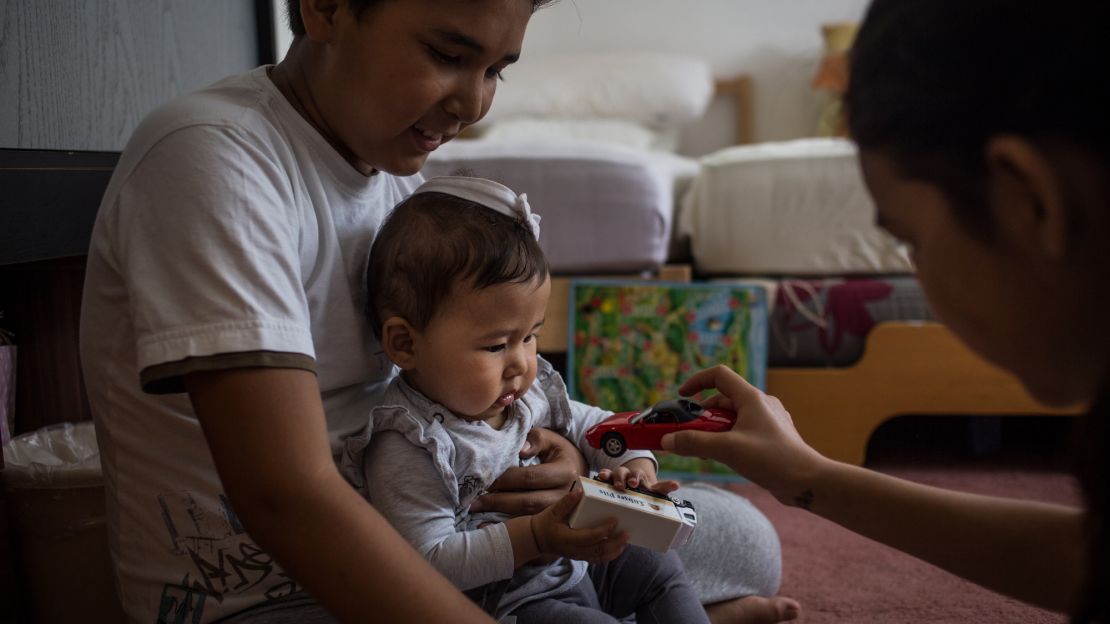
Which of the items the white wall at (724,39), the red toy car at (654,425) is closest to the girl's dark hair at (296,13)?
the red toy car at (654,425)

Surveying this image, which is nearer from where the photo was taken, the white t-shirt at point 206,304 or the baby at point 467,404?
the white t-shirt at point 206,304

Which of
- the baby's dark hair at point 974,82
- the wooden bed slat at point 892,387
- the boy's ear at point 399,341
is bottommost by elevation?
the wooden bed slat at point 892,387

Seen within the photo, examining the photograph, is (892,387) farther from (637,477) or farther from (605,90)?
(605,90)

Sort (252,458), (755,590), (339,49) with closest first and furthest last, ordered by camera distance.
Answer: (252,458) → (339,49) → (755,590)

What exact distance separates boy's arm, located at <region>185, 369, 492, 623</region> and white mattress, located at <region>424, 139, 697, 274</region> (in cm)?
117

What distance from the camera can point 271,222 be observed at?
694 mm

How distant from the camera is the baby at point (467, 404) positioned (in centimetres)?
80

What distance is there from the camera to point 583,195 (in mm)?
1789

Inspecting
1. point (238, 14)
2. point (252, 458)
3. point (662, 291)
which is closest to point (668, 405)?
point (252, 458)

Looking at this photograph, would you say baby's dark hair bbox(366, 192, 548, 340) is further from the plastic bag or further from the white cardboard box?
the plastic bag

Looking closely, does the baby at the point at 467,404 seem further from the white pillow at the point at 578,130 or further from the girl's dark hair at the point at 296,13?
the white pillow at the point at 578,130

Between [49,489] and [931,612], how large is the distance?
1099 mm

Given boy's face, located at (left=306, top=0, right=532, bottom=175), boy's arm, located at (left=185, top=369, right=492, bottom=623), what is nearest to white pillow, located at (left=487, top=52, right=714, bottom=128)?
boy's face, located at (left=306, top=0, right=532, bottom=175)

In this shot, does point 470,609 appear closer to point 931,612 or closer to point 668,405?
point 668,405
